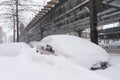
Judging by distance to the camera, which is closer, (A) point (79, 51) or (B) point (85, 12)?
(A) point (79, 51)

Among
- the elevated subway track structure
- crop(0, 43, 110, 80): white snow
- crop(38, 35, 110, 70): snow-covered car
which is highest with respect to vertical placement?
the elevated subway track structure

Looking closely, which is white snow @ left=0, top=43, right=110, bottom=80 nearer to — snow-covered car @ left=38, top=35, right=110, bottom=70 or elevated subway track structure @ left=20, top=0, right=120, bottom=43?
snow-covered car @ left=38, top=35, right=110, bottom=70

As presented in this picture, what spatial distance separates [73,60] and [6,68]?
2059 millimetres

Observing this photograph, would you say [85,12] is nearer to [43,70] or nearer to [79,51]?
[79,51]

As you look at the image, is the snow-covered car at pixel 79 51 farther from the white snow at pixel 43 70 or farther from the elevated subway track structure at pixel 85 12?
the elevated subway track structure at pixel 85 12

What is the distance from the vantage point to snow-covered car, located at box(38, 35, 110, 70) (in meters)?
6.70

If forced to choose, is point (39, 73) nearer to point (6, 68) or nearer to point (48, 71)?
point (48, 71)

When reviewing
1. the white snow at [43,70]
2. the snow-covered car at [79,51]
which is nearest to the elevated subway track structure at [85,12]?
the snow-covered car at [79,51]

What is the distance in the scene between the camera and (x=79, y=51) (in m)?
7.07

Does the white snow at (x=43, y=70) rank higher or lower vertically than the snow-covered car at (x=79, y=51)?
lower

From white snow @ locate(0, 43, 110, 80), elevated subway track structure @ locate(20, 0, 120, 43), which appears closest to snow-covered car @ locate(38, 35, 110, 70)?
white snow @ locate(0, 43, 110, 80)

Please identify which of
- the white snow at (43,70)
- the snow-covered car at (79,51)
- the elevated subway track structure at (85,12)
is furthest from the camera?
the elevated subway track structure at (85,12)

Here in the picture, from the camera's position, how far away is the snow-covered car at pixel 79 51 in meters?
6.70

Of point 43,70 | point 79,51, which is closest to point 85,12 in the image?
point 79,51
